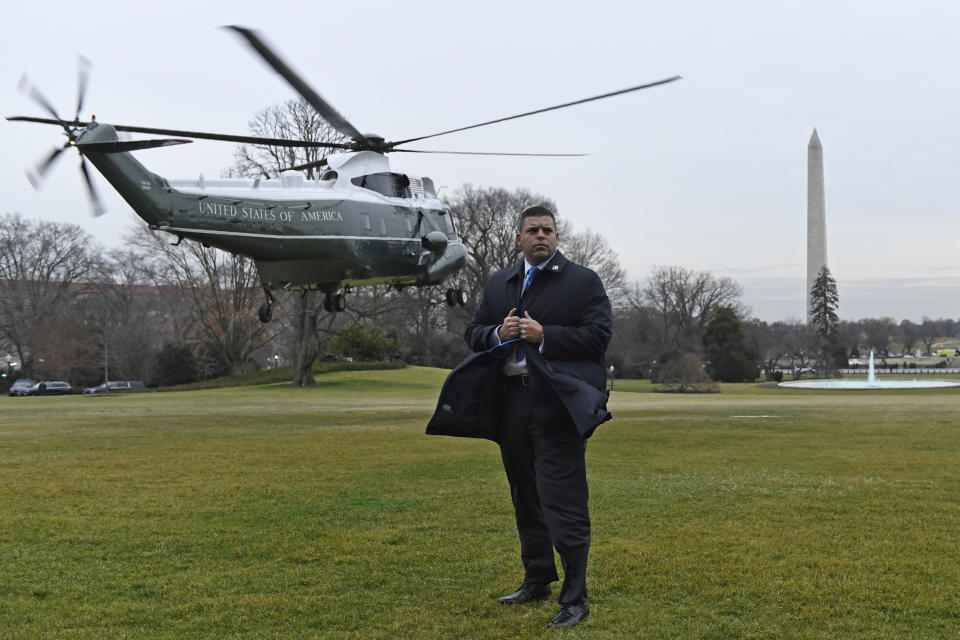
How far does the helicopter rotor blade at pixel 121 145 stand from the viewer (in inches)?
604

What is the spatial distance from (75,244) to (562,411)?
77.8 meters

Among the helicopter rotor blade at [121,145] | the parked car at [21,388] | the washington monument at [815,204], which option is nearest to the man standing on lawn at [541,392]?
the helicopter rotor blade at [121,145]

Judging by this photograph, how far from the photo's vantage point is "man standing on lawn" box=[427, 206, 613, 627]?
14.8ft

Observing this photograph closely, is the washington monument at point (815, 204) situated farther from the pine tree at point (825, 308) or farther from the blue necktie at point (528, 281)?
the blue necktie at point (528, 281)

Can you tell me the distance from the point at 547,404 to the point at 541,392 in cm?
8

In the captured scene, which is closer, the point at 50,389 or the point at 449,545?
the point at 449,545

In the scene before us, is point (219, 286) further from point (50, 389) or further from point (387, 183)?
point (387, 183)

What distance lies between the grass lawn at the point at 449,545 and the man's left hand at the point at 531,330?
148 cm

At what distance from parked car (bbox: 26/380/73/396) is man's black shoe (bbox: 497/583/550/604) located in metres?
56.5

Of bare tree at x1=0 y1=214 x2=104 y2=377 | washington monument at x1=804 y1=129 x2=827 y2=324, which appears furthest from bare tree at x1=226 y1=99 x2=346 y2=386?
washington monument at x1=804 y1=129 x2=827 y2=324

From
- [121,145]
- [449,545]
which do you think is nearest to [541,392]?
[449,545]

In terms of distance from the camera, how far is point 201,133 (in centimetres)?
1552

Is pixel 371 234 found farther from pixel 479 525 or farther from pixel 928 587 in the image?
pixel 928 587

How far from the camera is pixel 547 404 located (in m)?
4.61
